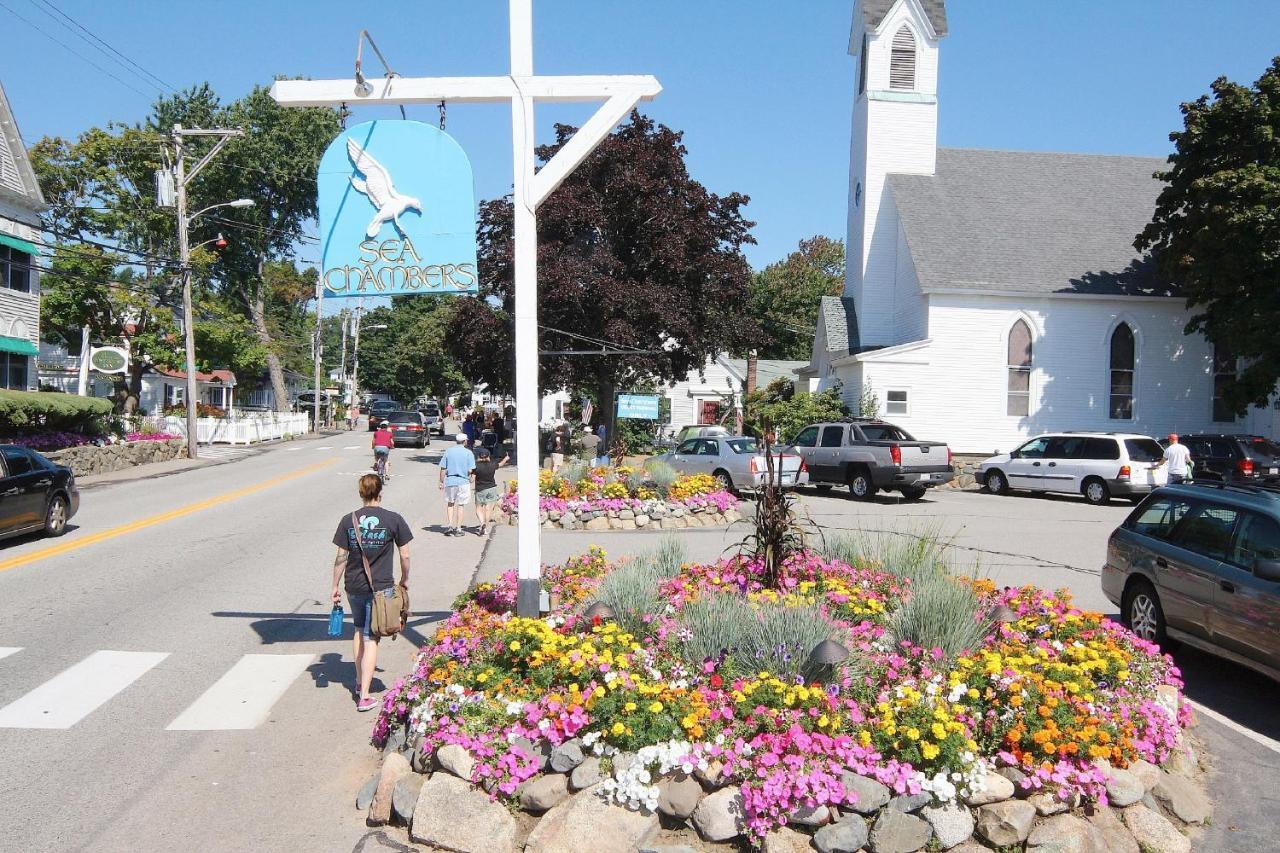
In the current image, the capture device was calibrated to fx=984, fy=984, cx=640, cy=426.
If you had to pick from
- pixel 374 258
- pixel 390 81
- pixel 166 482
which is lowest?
pixel 166 482

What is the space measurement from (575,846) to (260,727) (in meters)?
3.16

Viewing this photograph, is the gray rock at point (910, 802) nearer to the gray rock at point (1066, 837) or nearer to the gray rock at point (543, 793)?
the gray rock at point (1066, 837)

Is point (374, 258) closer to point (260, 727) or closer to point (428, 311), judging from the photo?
point (260, 727)

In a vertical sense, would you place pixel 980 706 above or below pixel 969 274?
below

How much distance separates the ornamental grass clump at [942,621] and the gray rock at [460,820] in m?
2.97

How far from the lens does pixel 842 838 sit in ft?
15.5

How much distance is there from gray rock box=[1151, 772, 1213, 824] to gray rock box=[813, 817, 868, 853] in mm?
1843

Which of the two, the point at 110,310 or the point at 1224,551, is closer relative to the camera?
the point at 1224,551

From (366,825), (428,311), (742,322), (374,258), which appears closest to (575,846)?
(366,825)

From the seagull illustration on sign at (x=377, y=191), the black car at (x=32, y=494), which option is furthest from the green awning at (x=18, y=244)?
the seagull illustration on sign at (x=377, y=191)

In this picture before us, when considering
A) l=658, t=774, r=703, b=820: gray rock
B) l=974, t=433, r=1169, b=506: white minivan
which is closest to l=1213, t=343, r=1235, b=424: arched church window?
l=974, t=433, r=1169, b=506: white minivan

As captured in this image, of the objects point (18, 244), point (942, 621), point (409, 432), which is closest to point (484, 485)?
point (942, 621)

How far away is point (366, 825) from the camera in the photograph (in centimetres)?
541

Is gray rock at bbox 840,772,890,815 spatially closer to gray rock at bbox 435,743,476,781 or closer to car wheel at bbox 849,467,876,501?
gray rock at bbox 435,743,476,781
